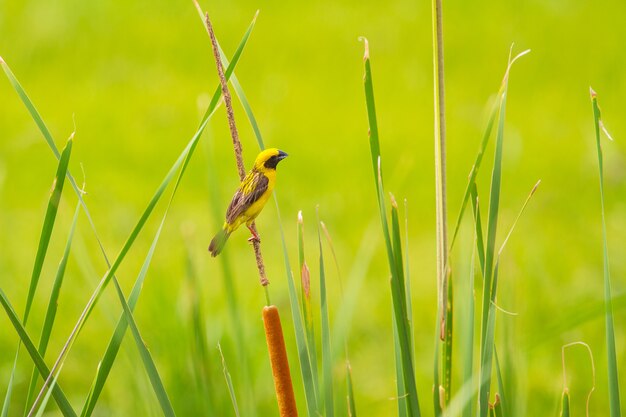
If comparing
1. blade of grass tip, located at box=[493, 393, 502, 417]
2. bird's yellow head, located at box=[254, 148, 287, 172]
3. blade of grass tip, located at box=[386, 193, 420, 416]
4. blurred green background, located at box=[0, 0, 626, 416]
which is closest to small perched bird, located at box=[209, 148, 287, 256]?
bird's yellow head, located at box=[254, 148, 287, 172]

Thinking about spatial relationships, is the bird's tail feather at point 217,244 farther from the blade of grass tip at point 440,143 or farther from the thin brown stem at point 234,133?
the blade of grass tip at point 440,143

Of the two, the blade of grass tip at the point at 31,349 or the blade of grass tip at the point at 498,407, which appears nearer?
the blade of grass tip at the point at 31,349

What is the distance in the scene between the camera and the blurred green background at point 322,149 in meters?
2.31

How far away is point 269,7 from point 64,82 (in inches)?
44.7

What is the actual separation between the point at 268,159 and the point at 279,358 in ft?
0.42

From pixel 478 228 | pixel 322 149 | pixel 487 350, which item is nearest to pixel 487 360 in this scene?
pixel 487 350

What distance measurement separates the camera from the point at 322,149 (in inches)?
132

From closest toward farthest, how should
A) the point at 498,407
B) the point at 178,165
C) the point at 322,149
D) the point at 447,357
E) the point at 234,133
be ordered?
the point at 234,133, the point at 178,165, the point at 447,357, the point at 498,407, the point at 322,149

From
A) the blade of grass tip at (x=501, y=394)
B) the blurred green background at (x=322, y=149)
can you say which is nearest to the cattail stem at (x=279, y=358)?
the blade of grass tip at (x=501, y=394)

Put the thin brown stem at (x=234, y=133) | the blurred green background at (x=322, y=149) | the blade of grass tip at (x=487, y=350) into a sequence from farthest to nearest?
1. the blurred green background at (x=322, y=149)
2. the blade of grass tip at (x=487, y=350)
3. the thin brown stem at (x=234, y=133)

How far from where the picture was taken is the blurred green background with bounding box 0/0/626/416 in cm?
231

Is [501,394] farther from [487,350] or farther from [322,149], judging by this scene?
[322,149]

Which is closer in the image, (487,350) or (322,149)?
(487,350)

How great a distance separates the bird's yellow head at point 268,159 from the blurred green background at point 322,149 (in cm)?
92
